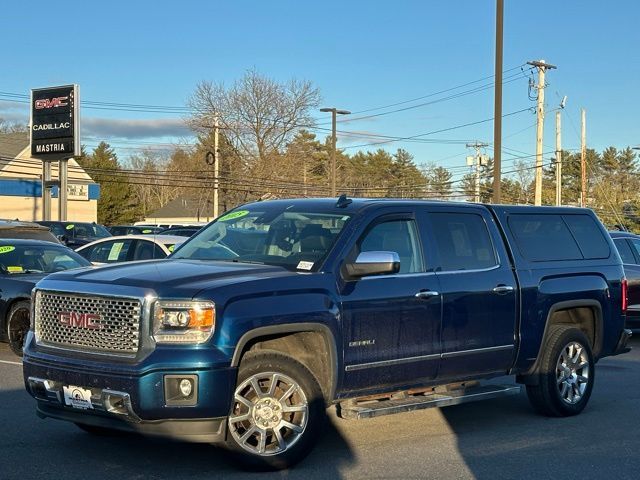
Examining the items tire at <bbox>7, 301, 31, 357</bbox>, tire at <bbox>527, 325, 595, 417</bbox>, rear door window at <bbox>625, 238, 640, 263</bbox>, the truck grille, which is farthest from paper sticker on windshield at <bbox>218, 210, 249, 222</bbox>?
rear door window at <bbox>625, 238, 640, 263</bbox>

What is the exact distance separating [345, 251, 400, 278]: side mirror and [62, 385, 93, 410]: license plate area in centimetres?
202

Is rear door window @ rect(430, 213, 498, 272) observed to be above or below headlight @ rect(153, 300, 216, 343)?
above

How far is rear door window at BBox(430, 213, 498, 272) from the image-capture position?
276 inches

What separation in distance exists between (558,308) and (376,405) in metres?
2.42

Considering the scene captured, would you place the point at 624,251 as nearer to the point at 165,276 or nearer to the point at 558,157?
the point at 165,276

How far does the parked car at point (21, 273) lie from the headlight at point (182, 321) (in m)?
5.79

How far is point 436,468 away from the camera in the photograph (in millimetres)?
5988

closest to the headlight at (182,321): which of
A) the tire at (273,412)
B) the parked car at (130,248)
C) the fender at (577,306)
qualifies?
the tire at (273,412)

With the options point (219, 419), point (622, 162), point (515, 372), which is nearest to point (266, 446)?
point (219, 419)

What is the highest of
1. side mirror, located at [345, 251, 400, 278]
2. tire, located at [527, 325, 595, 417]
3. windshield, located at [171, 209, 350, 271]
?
windshield, located at [171, 209, 350, 271]

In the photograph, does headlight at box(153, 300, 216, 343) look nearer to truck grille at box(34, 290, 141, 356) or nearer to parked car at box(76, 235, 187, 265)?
truck grille at box(34, 290, 141, 356)

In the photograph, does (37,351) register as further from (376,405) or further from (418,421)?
(418,421)

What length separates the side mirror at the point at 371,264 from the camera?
6133mm

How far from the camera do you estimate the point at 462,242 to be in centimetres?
723
